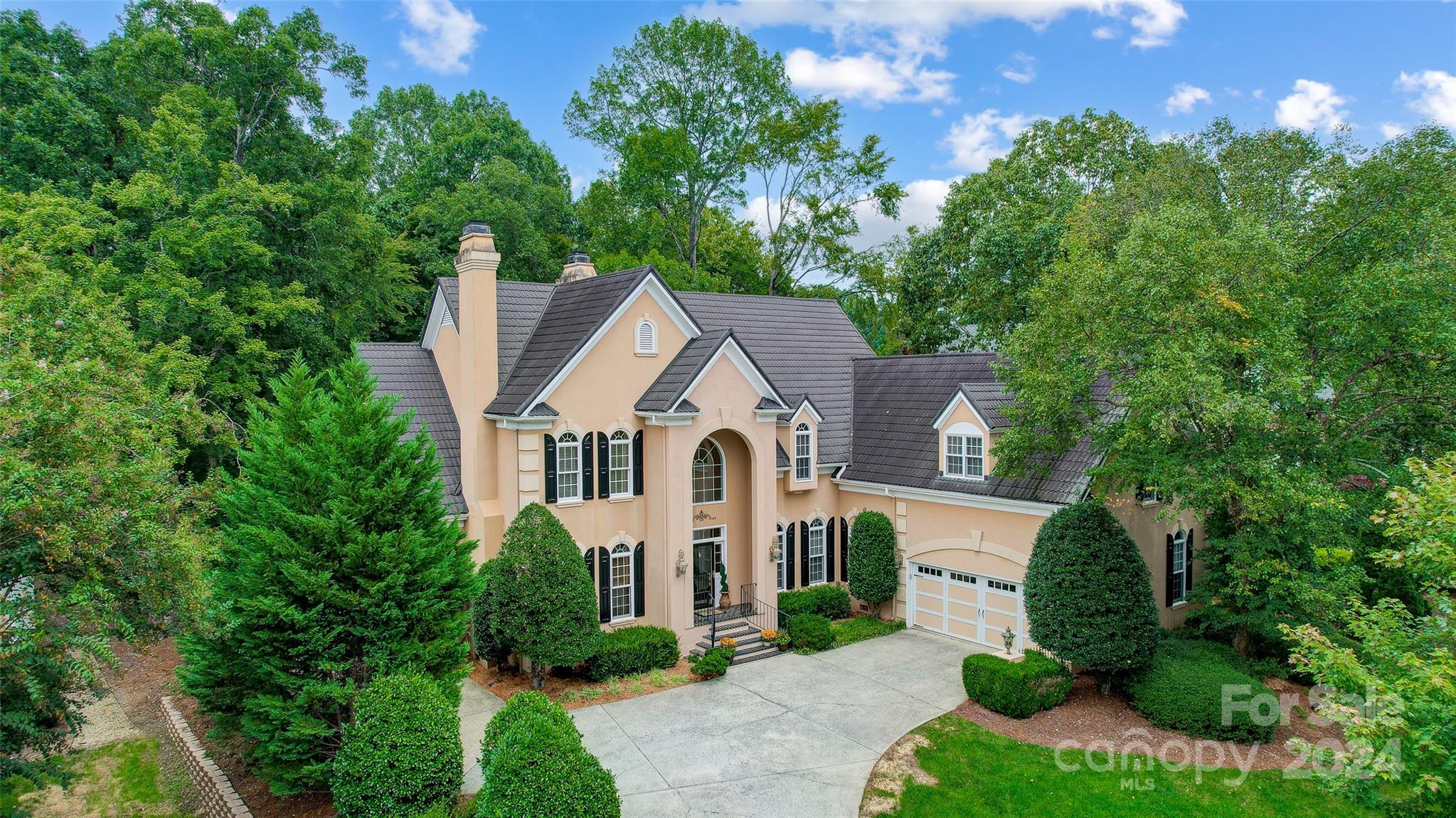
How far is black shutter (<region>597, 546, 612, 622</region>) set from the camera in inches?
798

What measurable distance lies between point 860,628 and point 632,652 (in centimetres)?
719

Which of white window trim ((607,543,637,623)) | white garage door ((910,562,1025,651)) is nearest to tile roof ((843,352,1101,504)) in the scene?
white garage door ((910,562,1025,651))

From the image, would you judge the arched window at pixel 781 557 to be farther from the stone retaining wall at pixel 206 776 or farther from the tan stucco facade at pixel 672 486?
the stone retaining wall at pixel 206 776

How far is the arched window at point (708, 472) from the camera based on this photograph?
22.6 meters

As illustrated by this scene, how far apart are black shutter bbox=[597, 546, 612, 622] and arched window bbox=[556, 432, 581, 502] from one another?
1.68 metres

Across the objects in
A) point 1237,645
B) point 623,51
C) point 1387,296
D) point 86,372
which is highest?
point 623,51

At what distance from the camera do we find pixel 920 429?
78.8 feet

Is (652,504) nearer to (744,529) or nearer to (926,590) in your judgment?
Result: (744,529)

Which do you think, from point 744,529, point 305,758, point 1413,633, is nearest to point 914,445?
point 744,529

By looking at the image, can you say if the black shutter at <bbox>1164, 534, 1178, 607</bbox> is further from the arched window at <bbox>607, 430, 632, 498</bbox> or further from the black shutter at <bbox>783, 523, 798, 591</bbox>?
the arched window at <bbox>607, 430, 632, 498</bbox>

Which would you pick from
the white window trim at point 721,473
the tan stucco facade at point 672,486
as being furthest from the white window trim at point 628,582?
the white window trim at point 721,473

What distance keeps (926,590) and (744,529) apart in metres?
5.58

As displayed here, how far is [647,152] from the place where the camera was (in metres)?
38.9

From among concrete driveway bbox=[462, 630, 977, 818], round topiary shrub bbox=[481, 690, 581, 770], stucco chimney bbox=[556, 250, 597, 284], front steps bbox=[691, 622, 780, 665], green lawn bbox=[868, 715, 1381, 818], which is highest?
stucco chimney bbox=[556, 250, 597, 284]
